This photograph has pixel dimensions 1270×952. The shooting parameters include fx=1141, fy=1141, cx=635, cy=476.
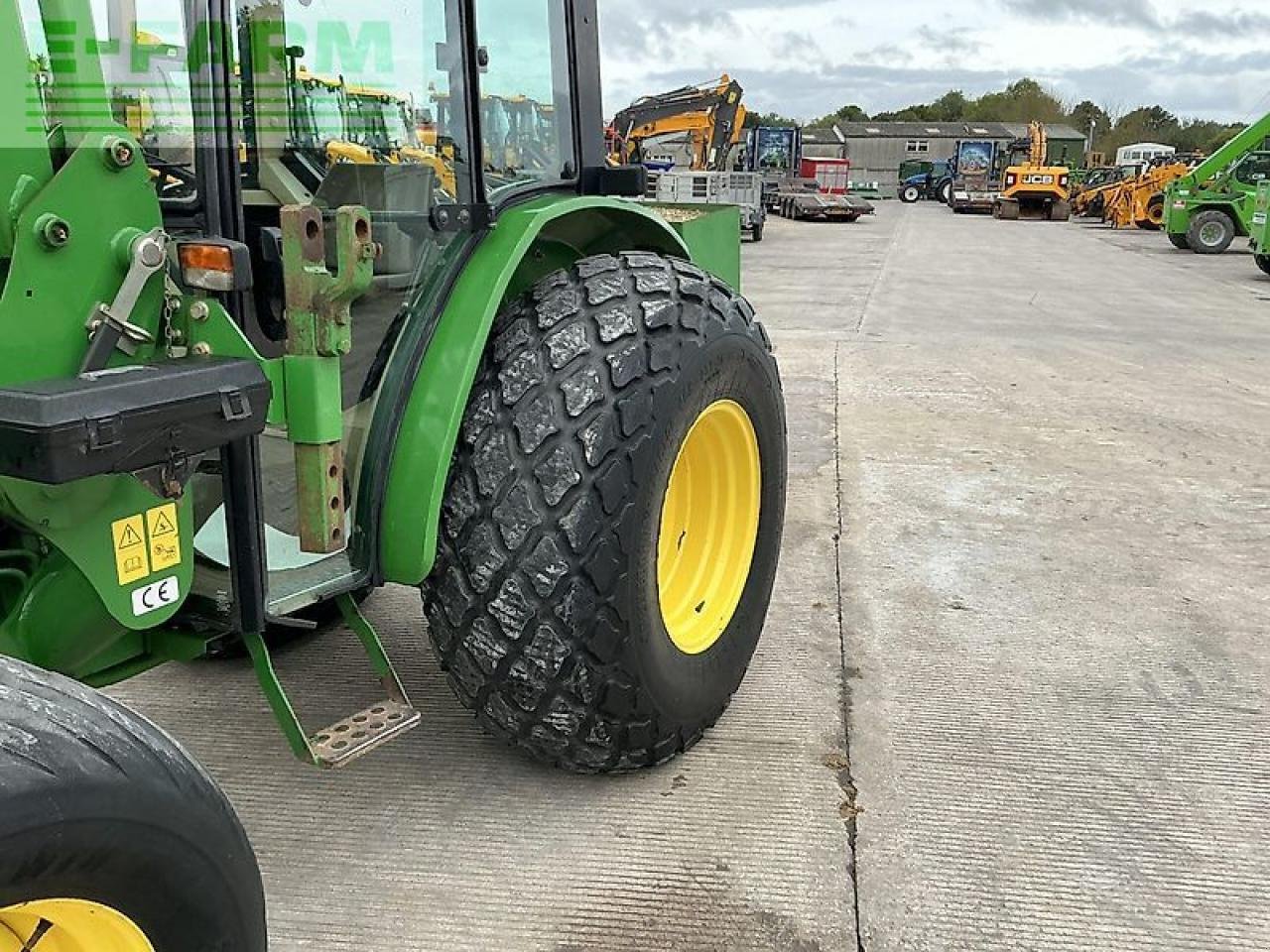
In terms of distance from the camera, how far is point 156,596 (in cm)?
187

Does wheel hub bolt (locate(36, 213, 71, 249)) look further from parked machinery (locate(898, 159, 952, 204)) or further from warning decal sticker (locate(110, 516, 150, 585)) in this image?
parked machinery (locate(898, 159, 952, 204))

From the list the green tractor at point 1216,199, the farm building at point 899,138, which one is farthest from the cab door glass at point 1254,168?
the farm building at point 899,138

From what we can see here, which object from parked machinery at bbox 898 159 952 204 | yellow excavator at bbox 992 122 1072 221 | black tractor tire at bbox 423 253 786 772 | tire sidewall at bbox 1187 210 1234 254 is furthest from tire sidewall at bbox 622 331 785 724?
parked machinery at bbox 898 159 952 204

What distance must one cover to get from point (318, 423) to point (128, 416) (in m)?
0.43

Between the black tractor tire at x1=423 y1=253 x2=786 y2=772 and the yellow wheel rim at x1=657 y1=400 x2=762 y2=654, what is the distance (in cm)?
32

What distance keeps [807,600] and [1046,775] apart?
4.01 feet

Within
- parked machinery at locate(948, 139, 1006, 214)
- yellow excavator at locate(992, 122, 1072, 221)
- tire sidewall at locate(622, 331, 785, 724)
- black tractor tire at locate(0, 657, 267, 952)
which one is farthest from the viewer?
parked machinery at locate(948, 139, 1006, 214)

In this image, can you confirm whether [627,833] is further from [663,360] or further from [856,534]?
[856,534]

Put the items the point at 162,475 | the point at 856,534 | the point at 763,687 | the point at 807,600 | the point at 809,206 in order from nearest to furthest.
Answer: the point at 162,475 → the point at 763,687 → the point at 807,600 → the point at 856,534 → the point at 809,206

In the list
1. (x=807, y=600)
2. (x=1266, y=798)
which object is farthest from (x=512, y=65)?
(x=1266, y=798)

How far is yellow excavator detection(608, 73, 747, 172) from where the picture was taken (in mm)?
22094

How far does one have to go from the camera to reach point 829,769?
9.41 ft

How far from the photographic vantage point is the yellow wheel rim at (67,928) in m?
1.32

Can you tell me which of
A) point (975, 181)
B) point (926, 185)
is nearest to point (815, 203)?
point (975, 181)
